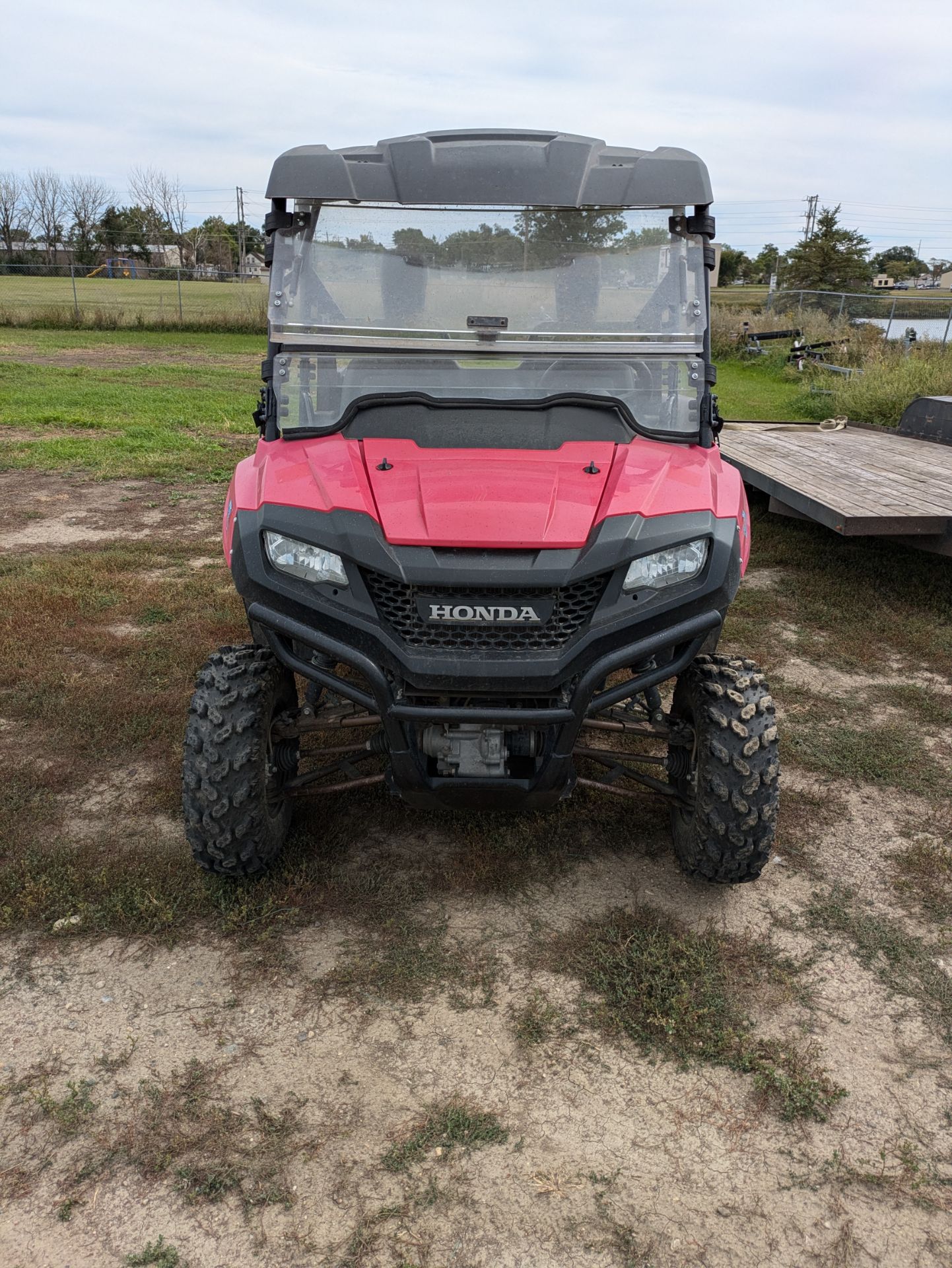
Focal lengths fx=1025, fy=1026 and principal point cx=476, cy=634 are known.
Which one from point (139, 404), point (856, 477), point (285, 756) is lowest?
point (139, 404)

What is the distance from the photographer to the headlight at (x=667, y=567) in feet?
9.25

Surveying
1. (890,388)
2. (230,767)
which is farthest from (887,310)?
(230,767)

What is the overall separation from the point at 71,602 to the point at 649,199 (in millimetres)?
4078

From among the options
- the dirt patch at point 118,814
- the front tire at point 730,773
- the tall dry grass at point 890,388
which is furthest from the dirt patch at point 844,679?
the tall dry grass at point 890,388

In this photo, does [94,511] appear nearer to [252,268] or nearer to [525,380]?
[525,380]

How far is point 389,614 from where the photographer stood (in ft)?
9.16

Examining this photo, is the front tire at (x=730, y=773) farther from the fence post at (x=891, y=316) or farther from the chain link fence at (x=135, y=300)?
the fence post at (x=891, y=316)

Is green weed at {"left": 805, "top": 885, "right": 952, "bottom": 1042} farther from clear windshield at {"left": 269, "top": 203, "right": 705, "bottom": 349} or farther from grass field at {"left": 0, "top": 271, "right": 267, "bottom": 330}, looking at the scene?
grass field at {"left": 0, "top": 271, "right": 267, "bottom": 330}

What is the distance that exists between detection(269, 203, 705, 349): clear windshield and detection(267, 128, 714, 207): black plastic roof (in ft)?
0.23

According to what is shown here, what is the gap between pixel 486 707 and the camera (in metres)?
2.81

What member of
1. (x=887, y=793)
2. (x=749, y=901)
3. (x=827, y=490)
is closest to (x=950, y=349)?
(x=827, y=490)

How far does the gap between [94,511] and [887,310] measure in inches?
676

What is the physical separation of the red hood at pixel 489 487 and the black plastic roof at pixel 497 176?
820mm

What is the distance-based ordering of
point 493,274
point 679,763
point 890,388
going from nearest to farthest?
point 679,763
point 493,274
point 890,388
